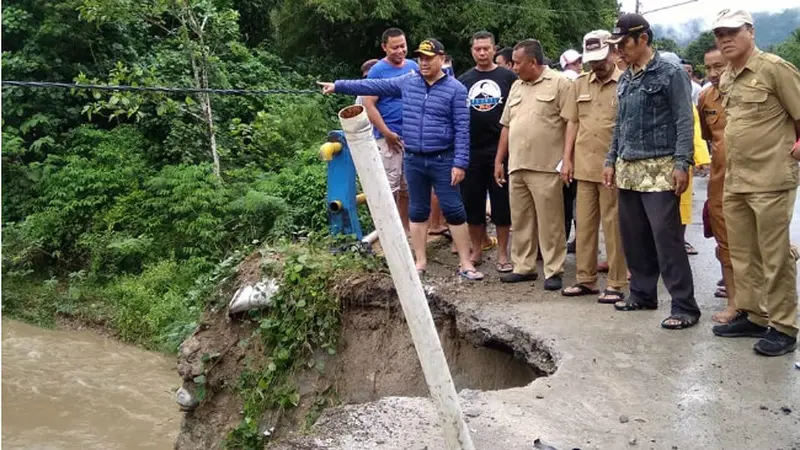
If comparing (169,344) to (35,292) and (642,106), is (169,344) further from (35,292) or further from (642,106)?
(642,106)

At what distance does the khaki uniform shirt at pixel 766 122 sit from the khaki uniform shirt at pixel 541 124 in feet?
4.95

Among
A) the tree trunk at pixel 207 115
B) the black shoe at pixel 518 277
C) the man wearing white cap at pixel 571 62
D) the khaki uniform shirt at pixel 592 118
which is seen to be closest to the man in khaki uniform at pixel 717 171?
the khaki uniform shirt at pixel 592 118

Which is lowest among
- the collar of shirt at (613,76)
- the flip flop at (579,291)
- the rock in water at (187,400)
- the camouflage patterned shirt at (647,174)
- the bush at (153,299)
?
the bush at (153,299)

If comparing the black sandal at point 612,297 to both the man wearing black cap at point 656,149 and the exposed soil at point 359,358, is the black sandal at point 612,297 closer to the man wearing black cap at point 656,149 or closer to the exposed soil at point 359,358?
the man wearing black cap at point 656,149

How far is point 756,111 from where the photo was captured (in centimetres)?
451

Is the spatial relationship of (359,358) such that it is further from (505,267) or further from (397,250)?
(397,250)

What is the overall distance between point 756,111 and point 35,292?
10.8m

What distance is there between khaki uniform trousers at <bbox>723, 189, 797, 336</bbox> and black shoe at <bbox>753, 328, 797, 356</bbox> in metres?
0.03

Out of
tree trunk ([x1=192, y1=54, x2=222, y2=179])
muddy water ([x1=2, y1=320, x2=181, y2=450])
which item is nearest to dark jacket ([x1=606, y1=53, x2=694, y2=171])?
muddy water ([x1=2, y1=320, x2=181, y2=450])

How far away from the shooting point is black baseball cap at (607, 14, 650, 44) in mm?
4938

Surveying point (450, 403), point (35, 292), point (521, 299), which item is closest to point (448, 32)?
point (35, 292)

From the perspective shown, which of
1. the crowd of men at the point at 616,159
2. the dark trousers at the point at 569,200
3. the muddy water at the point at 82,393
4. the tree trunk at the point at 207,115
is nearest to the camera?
the crowd of men at the point at 616,159

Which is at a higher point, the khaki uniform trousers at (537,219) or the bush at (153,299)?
the khaki uniform trousers at (537,219)

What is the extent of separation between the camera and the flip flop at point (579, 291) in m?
5.85
